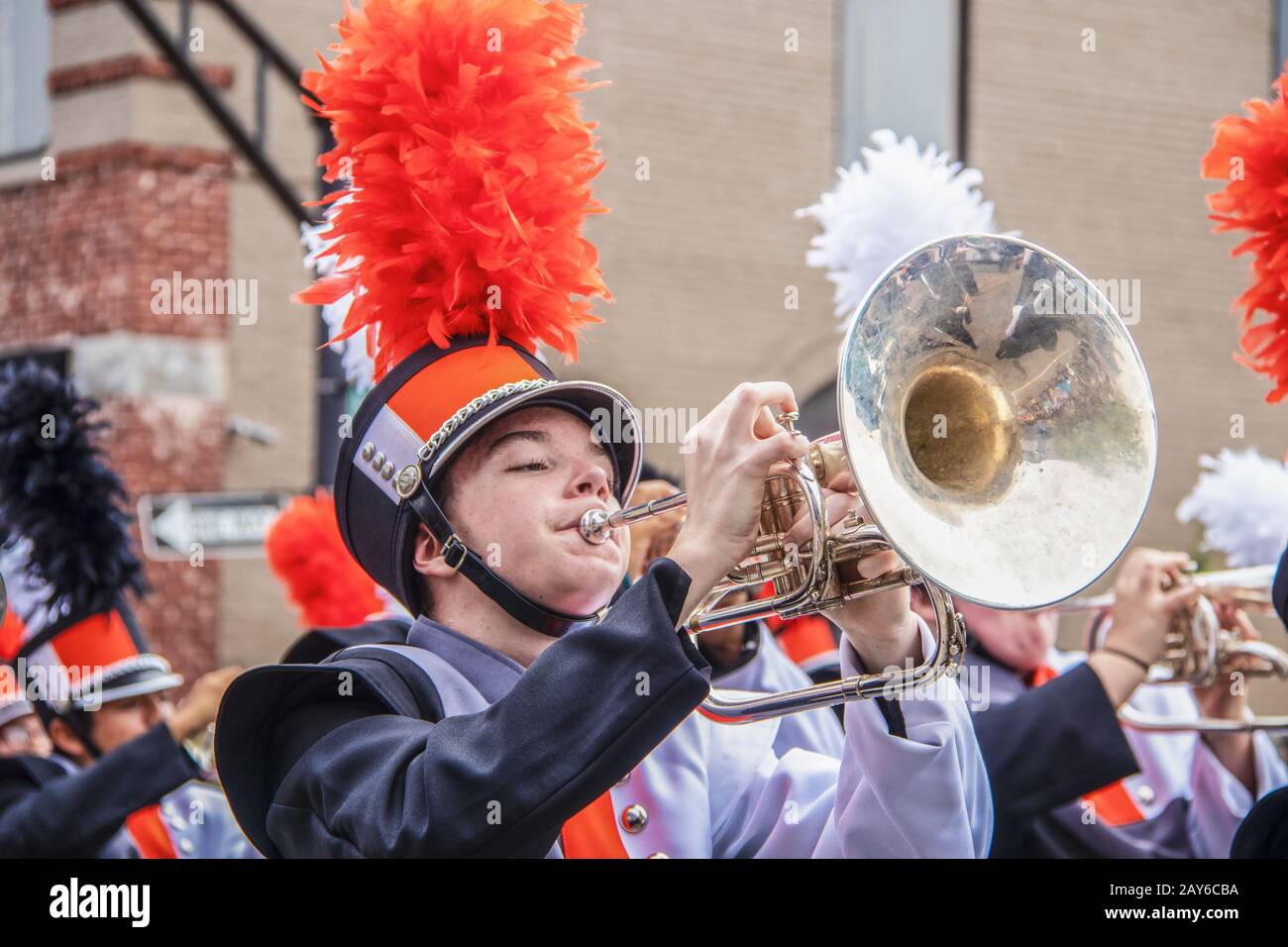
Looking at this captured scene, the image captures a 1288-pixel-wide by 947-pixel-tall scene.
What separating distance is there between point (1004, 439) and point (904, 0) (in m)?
6.48

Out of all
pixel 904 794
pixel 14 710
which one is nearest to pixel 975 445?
pixel 904 794

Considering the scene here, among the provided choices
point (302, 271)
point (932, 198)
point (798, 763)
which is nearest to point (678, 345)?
point (302, 271)

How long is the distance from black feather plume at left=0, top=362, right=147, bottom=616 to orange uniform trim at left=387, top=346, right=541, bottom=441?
2332 mm

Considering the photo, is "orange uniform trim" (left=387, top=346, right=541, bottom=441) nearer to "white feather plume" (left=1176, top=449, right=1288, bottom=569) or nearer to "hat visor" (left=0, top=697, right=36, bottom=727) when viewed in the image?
"hat visor" (left=0, top=697, right=36, bottom=727)

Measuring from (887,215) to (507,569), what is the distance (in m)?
2.06

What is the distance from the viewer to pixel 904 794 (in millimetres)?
2346

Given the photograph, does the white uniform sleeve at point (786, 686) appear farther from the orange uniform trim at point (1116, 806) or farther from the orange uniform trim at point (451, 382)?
the orange uniform trim at point (451, 382)

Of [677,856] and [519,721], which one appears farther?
[677,856]

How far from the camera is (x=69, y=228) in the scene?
8.72m

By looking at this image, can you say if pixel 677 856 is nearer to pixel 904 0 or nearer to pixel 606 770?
pixel 606 770

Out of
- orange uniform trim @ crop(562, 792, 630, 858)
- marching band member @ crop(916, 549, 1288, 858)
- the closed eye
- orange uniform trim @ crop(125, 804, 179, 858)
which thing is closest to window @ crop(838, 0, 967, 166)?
marching band member @ crop(916, 549, 1288, 858)

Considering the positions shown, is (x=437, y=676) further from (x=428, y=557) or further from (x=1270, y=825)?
(x=1270, y=825)

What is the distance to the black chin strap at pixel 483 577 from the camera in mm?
2410

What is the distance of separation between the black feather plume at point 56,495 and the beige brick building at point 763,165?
11.9ft
